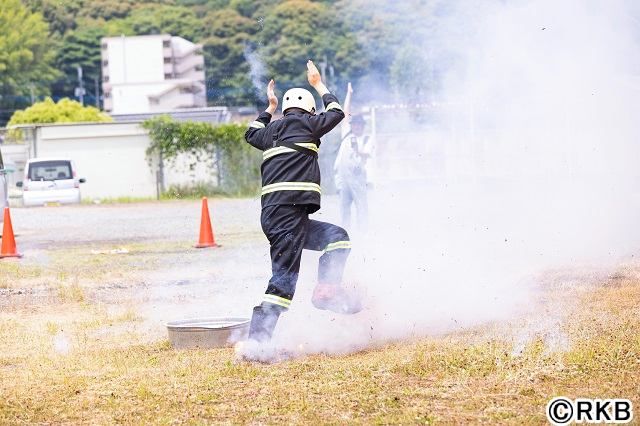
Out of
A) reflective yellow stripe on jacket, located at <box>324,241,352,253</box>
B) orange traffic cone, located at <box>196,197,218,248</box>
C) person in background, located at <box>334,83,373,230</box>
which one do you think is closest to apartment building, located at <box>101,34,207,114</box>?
orange traffic cone, located at <box>196,197,218,248</box>

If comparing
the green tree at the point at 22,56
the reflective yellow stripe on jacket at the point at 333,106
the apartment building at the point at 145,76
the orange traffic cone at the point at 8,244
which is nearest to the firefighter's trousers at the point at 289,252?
the reflective yellow stripe on jacket at the point at 333,106

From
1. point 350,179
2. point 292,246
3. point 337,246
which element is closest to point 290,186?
point 292,246

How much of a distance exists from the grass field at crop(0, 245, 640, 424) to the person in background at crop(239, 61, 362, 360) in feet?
1.48

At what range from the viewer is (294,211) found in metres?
7.96

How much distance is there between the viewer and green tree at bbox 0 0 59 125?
87.4m

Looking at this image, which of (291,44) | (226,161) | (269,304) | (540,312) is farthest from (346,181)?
(226,161)

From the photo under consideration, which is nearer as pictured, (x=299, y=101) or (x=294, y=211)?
(x=294, y=211)

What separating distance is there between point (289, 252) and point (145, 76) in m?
82.5

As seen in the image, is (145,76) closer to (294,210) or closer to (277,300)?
(294,210)

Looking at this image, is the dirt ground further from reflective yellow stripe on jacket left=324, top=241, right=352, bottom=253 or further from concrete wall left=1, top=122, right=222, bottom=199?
concrete wall left=1, top=122, right=222, bottom=199

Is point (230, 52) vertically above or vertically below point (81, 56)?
below

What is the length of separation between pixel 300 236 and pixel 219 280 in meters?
5.35

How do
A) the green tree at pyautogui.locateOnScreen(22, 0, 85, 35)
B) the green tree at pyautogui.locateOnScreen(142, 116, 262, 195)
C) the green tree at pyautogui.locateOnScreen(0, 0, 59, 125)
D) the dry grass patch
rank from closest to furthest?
the dry grass patch, the green tree at pyautogui.locateOnScreen(142, 116, 262, 195), the green tree at pyautogui.locateOnScreen(0, 0, 59, 125), the green tree at pyautogui.locateOnScreen(22, 0, 85, 35)

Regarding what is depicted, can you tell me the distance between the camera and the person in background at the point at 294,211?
25.8ft
